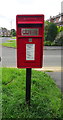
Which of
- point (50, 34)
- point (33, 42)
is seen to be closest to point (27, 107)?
point (33, 42)

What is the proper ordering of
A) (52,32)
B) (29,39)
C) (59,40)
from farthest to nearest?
(52,32) → (59,40) → (29,39)

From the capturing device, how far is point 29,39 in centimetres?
293

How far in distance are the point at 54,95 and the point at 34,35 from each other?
5.04 feet

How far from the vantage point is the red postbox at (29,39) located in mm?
2869

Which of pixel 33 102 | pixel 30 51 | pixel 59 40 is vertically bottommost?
pixel 33 102

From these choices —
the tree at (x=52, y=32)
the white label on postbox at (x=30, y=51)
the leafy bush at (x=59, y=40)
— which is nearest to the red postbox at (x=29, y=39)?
the white label on postbox at (x=30, y=51)

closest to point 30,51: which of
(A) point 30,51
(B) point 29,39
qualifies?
(A) point 30,51

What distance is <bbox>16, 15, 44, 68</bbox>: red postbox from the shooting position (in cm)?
287

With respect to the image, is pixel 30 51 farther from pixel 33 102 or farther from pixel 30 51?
pixel 33 102

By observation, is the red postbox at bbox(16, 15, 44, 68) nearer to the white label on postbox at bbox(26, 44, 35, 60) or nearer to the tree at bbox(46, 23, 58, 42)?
the white label on postbox at bbox(26, 44, 35, 60)

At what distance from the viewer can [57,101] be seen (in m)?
3.42

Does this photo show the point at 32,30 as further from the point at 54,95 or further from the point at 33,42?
the point at 54,95

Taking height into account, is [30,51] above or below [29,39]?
below

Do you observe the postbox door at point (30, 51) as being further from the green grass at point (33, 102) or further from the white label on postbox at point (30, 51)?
the green grass at point (33, 102)
